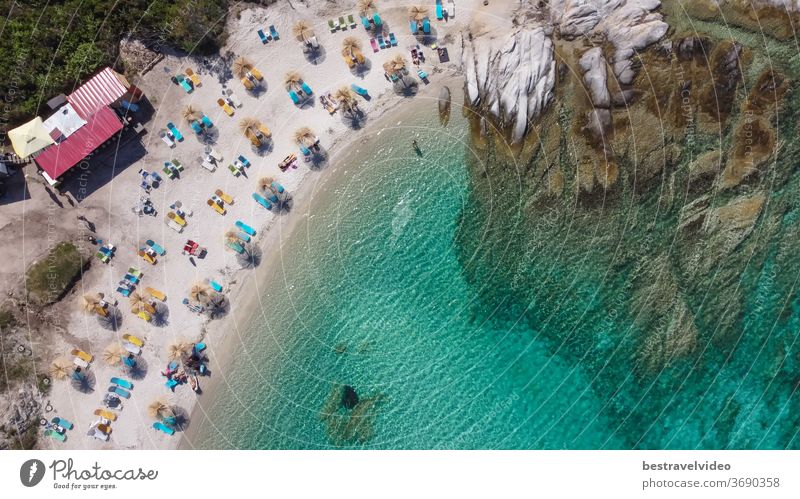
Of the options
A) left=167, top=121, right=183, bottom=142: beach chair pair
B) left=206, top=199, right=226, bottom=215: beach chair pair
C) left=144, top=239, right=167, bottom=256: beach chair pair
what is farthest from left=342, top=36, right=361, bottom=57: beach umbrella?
left=144, top=239, right=167, bottom=256: beach chair pair

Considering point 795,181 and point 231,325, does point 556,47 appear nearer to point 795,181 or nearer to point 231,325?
point 795,181

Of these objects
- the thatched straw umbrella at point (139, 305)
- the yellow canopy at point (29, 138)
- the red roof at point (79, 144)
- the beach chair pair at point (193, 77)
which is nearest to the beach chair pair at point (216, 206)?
the red roof at point (79, 144)

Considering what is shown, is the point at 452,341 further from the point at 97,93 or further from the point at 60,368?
the point at 97,93

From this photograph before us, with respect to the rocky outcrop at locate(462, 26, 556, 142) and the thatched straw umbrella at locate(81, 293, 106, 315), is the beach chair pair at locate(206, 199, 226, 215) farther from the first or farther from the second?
the rocky outcrop at locate(462, 26, 556, 142)

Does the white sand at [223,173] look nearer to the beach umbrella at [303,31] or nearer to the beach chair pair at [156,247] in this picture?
the beach chair pair at [156,247]
